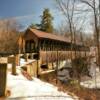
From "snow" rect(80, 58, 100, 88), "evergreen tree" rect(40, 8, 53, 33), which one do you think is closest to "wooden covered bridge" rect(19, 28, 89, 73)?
"snow" rect(80, 58, 100, 88)

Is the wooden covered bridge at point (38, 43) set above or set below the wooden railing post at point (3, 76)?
above

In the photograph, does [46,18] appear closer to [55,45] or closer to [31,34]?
[55,45]

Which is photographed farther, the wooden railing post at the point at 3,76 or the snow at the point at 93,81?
the snow at the point at 93,81

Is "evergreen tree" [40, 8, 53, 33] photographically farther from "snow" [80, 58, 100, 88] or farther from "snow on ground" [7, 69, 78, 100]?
"snow on ground" [7, 69, 78, 100]

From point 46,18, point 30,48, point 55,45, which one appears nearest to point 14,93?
point 30,48

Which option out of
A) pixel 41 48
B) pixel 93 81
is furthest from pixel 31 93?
pixel 41 48

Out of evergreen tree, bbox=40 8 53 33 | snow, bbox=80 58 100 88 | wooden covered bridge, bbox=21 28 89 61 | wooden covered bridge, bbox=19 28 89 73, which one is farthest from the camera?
evergreen tree, bbox=40 8 53 33

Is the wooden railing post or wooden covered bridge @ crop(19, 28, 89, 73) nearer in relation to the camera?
the wooden railing post

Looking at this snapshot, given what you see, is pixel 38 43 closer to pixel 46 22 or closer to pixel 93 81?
pixel 93 81

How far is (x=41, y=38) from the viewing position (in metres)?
29.3

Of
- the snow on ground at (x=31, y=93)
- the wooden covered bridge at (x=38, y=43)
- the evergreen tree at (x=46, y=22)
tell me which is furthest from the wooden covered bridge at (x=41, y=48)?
the evergreen tree at (x=46, y=22)

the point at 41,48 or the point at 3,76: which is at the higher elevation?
the point at 41,48

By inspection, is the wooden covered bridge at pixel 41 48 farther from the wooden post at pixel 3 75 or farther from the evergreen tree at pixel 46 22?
the evergreen tree at pixel 46 22

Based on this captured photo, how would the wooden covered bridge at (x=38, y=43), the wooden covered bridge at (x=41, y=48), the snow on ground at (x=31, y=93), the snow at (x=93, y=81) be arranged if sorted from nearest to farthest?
the snow on ground at (x=31, y=93) < the snow at (x=93, y=81) < the wooden covered bridge at (x=41, y=48) < the wooden covered bridge at (x=38, y=43)
